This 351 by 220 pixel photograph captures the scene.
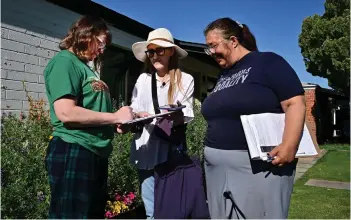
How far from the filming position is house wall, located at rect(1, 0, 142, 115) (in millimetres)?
4277

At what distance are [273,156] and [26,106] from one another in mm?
3441

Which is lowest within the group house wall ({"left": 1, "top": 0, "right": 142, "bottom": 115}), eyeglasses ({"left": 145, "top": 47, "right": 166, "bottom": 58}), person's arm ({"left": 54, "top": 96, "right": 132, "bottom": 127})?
person's arm ({"left": 54, "top": 96, "right": 132, "bottom": 127})

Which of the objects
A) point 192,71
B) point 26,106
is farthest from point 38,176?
point 192,71

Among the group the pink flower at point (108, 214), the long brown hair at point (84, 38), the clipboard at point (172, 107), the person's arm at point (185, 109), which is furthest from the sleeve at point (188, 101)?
the pink flower at point (108, 214)

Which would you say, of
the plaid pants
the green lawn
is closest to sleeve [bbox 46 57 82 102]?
the plaid pants

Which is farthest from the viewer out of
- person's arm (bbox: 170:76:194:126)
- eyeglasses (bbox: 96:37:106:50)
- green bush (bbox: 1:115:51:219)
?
green bush (bbox: 1:115:51:219)

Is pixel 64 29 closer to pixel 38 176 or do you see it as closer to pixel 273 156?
pixel 38 176

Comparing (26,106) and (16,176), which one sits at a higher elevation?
(26,106)

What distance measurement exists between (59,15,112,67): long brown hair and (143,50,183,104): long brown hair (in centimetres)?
60

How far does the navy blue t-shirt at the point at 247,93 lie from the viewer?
200 centimetres

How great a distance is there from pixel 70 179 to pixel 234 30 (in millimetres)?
1262

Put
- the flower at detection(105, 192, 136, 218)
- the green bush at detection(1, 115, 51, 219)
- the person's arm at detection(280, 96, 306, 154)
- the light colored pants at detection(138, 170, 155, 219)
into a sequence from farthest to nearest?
1. the flower at detection(105, 192, 136, 218)
2. the green bush at detection(1, 115, 51, 219)
3. the light colored pants at detection(138, 170, 155, 219)
4. the person's arm at detection(280, 96, 306, 154)

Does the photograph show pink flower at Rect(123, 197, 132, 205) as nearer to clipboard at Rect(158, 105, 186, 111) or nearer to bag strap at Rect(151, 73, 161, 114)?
bag strap at Rect(151, 73, 161, 114)

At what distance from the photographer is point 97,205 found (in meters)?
2.22
